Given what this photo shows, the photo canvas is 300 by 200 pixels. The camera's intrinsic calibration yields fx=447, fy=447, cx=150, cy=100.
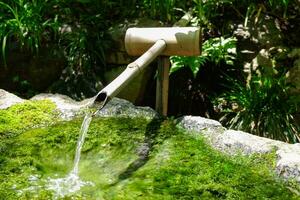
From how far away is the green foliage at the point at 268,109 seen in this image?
13.1 feet

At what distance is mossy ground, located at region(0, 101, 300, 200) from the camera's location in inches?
79.4

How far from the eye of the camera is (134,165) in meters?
2.30

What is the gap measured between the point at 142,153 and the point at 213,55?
2.11 metres

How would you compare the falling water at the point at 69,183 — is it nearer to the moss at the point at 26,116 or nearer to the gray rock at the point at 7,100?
the moss at the point at 26,116

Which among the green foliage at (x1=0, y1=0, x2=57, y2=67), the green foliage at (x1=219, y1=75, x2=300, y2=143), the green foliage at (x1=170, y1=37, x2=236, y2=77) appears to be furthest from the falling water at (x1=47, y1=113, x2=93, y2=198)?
the green foliage at (x1=0, y1=0, x2=57, y2=67)

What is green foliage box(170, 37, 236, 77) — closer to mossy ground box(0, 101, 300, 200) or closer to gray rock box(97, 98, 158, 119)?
gray rock box(97, 98, 158, 119)

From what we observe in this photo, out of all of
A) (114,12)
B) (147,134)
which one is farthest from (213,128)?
(114,12)

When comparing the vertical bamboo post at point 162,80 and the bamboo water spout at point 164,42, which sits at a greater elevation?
the bamboo water spout at point 164,42

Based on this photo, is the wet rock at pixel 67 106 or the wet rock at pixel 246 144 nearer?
the wet rock at pixel 246 144

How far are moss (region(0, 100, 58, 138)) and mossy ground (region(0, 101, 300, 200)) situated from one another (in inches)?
0.9

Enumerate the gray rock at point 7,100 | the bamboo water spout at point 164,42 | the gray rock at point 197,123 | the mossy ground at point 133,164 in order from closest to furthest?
the mossy ground at point 133,164 < the gray rock at point 197,123 < the gray rock at point 7,100 < the bamboo water spout at point 164,42

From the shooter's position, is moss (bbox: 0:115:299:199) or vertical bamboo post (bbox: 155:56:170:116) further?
vertical bamboo post (bbox: 155:56:170:116)

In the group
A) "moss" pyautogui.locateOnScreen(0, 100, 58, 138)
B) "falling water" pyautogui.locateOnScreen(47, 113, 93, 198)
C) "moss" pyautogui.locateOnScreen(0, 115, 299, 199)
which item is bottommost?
"falling water" pyautogui.locateOnScreen(47, 113, 93, 198)

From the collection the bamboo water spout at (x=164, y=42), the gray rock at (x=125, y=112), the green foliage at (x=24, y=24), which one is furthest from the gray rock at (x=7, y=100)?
the green foliage at (x=24, y=24)
